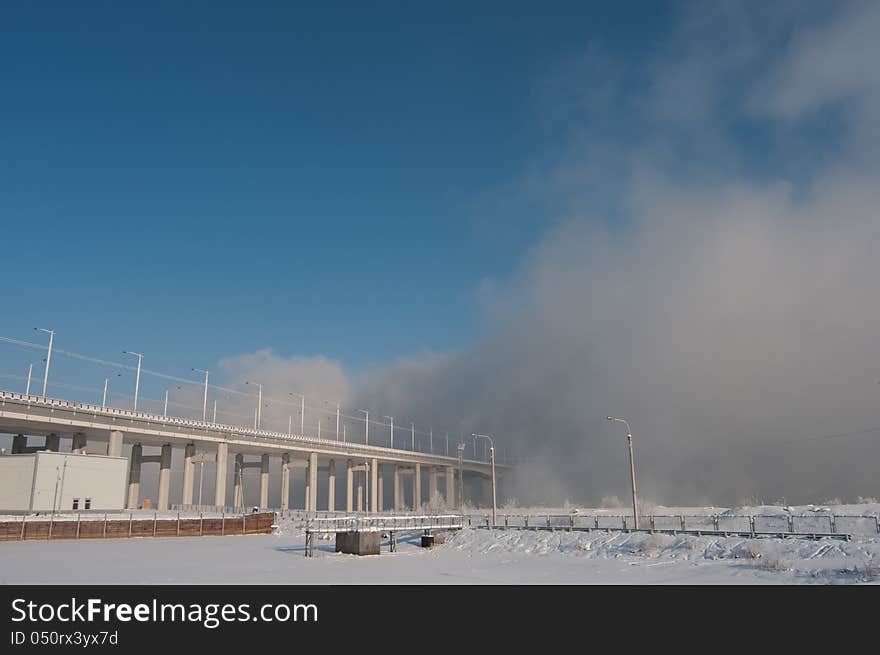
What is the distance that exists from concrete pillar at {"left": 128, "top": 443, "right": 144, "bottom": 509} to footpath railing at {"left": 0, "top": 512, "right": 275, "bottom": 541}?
52556 millimetres

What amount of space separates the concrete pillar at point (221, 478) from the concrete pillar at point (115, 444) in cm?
1850

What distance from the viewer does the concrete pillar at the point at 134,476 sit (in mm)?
106875

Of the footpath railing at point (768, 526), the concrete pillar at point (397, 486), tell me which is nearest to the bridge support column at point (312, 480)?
the concrete pillar at point (397, 486)

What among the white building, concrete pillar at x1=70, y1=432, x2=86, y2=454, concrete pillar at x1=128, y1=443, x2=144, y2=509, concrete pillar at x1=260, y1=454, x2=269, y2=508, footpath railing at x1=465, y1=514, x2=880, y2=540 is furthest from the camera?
concrete pillar at x1=260, y1=454, x2=269, y2=508

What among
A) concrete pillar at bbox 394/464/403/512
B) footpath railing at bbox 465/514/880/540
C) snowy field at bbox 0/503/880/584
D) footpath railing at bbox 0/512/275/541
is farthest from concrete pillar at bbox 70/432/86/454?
concrete pillar at bbox 394/464/403/512

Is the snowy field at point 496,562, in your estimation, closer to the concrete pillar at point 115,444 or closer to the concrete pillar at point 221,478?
the concrete pillar at point 115,444

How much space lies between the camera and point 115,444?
9725 cm

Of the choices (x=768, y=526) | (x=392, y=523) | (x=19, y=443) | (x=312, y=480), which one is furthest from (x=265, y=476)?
(x=768, y=526)

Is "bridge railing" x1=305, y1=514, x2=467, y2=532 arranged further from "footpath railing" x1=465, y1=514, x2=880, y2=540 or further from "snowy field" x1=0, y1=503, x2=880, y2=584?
"snowy field" x1=0, y1=503, x2=880, y2=584

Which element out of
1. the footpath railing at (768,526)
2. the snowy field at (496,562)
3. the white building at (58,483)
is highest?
the white building at (58,483)

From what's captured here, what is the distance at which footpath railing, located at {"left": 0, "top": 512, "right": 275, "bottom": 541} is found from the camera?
50062 mm
